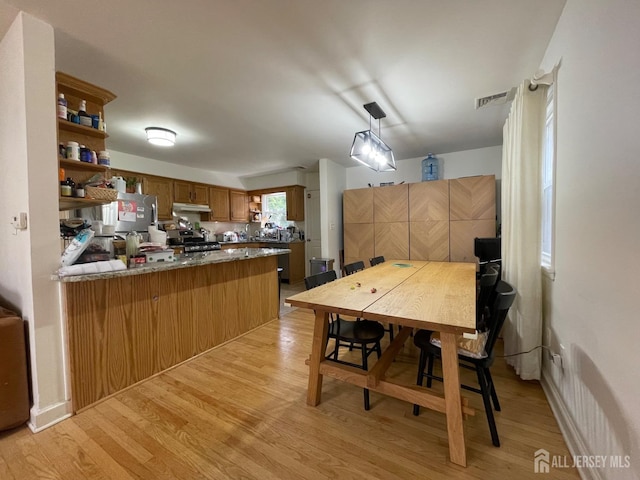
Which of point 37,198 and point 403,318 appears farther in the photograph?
point 37,198

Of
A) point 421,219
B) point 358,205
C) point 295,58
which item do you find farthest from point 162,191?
point 421,219

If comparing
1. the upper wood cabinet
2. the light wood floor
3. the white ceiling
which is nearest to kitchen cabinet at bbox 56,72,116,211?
the white ceiling

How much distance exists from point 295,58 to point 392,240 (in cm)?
331

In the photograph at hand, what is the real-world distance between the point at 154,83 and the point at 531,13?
287 cm

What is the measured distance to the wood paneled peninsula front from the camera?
1763 mm

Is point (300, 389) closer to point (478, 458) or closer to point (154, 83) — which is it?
point (478, 458)

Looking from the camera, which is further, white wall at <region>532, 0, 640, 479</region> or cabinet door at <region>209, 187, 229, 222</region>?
cabinet door at <region>209, 187, 229, 222</region>

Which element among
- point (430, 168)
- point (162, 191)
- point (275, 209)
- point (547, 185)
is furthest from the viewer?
point (275, 209)

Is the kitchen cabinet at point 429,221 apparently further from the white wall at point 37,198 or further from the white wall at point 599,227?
the white wall at point 37,198

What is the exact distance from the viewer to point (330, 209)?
4973 mm

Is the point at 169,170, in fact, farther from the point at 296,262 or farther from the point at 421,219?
the point at 421,219

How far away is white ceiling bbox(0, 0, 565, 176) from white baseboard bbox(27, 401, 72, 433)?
2414 mm

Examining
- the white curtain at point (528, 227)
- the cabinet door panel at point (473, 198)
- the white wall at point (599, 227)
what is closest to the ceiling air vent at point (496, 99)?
the white curtain at point (528, 227)

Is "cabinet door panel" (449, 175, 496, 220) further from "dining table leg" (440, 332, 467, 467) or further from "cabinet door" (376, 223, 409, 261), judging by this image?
"dining table leg" (440, 332, 467, 467)
